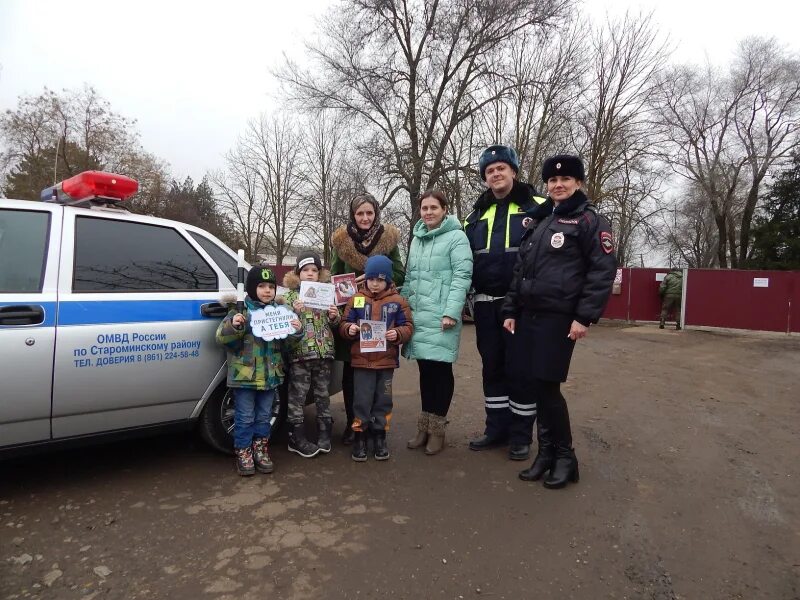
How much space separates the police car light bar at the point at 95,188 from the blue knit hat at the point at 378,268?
64.2 inches

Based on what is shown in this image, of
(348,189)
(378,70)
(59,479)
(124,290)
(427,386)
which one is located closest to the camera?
(124,290)

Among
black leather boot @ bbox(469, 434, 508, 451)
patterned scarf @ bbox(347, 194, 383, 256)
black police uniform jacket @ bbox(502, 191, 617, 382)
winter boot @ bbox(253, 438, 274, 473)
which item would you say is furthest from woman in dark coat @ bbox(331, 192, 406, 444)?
black leather boot @ bbox(469, 434, 508, 451)

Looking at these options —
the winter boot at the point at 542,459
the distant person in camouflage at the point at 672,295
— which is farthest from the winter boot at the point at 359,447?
the distant person in camouflage at the point at 672,295

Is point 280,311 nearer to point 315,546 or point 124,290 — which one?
point 124,290

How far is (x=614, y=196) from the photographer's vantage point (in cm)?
2052

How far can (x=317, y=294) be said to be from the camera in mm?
3529

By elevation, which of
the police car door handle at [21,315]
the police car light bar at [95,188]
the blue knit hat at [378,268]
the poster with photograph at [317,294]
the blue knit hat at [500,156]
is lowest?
the police car door handle at [21,315]

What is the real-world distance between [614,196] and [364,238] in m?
19.3

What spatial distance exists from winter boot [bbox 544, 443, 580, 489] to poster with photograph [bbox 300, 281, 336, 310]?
1.83 meters

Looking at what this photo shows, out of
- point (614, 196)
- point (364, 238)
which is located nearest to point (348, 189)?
point (614, 196)

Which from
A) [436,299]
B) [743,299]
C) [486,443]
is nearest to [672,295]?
[743,299]

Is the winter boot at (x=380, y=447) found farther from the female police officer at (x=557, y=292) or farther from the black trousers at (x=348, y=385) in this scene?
the female police officer at (x=557, y=292)

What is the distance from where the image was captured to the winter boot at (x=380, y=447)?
12.1 feet

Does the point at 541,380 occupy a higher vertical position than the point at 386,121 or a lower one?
lower
